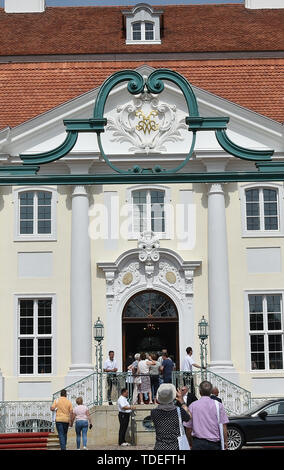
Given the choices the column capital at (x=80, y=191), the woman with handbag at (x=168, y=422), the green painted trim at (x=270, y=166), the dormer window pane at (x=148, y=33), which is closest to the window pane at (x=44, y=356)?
the column capital at (x=80, y=191)

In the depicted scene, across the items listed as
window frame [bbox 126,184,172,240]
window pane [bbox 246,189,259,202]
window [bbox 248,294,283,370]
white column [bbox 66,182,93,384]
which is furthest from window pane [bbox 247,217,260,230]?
white column [bbox 66,182,93,384]

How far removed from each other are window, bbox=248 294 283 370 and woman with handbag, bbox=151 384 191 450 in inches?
824

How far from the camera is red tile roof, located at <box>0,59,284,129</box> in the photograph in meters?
33.2

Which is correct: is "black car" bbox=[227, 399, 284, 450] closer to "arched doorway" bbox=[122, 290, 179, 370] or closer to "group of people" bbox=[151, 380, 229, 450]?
"arched doorway" bbox=[122, 290, 179, 370]

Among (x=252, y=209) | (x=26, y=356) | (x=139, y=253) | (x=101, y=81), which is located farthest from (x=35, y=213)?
(x=252, y=209)

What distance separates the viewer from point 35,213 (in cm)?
3153

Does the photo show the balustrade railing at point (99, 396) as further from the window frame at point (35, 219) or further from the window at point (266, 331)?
the window frame at point (35, 219)

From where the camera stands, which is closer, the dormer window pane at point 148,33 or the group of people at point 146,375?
the group of people at point 146,375

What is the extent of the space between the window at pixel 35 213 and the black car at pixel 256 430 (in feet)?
40.4

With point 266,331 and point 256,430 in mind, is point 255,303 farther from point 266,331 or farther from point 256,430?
point 256,430

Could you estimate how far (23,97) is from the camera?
3362 cm

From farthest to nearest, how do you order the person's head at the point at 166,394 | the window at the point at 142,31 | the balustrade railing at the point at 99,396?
the window at the point at 142,31, the balustrade railing at the point at 99,396, the person's head at the point at 166,394

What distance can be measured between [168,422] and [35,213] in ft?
71.9

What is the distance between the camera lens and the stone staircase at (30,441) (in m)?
23.4
